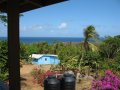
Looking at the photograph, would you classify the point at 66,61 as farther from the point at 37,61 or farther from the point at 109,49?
the point at 37,61

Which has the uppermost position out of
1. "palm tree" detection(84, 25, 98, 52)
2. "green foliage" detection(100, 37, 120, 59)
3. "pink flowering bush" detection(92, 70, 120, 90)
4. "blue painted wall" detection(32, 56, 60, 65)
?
"palm tree" detection(84, 25, 98, 52)

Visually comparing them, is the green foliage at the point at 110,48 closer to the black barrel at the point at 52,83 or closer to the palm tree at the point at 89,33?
the palm tree at the point at 89,33

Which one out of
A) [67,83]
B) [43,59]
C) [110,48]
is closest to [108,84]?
[67,83]

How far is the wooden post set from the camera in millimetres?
3873

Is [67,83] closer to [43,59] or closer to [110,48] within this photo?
[110,48]

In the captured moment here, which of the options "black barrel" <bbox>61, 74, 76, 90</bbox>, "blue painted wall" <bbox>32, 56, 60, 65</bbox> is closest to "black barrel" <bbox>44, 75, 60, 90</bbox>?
"black barrel" <bbox>61, 74, 76, 90</bbox>

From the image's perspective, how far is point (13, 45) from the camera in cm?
390

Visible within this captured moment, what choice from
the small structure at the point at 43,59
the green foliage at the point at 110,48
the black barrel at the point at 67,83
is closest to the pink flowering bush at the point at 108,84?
the black barrel at the point at 67,83

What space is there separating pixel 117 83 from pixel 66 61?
1062cm

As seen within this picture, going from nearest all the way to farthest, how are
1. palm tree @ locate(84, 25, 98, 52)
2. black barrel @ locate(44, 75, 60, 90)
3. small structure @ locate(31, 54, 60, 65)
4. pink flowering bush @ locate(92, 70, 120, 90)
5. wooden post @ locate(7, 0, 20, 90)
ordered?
black barrel @ locate(44, 75, 60, 90)
wooden post @ locate(7, 0, 20, 90)
pink flowering bush @ locate(92, 70, 120, 90)
palm tree @ locate(84, 25, 98, 52)
small structure @ locate(31, 54, 60, 65)

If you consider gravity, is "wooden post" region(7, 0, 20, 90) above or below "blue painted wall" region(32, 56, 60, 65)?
above

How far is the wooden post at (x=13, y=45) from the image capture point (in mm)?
3873

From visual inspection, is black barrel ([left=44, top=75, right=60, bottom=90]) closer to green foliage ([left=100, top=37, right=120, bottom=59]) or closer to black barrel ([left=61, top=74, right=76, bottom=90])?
black barrel ([left=61, top=74, right=76, bottom=90])

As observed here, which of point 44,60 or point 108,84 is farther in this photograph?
point 44,60
